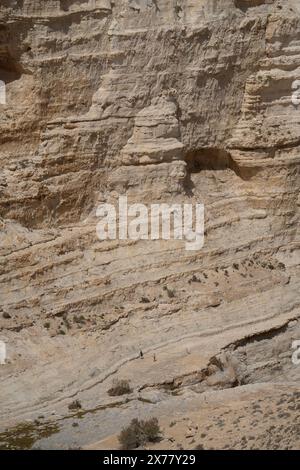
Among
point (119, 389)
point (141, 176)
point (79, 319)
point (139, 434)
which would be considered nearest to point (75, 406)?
point (119, 389)

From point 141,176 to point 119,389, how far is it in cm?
592

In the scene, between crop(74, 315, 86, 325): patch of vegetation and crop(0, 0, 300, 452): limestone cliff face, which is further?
crop(74, 315, 86, 325): patch of vegetation

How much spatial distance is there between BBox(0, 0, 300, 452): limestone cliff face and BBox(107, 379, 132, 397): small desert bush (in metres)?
0.34

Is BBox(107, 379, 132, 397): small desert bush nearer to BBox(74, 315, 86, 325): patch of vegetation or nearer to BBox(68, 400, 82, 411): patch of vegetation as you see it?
BBox(68, 400, 82, 411): patch of vegetation

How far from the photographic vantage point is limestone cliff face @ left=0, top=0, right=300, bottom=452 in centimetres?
2714

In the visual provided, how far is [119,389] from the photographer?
84.1ft

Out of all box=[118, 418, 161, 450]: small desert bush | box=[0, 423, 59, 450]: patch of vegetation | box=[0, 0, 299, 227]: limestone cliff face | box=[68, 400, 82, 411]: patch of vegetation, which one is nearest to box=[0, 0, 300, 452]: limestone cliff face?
box=[0, 0, 299, 227]: limestone cliff face

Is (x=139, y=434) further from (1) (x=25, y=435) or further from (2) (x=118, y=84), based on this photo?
(2) (x=118, y=84)

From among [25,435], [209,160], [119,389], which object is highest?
[209,160]

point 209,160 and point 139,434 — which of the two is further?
point 209,160

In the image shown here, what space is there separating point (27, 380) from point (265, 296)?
282 inches

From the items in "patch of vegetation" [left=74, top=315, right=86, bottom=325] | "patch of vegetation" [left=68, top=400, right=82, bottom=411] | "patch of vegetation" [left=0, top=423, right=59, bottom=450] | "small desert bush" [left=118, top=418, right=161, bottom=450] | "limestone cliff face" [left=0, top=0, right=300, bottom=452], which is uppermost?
"limestone cliff face" [left=0, top=0, right=300, bottom=452]
